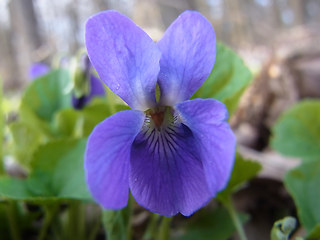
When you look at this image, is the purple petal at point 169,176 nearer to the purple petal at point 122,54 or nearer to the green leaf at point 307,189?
the purple petal at point 122,54

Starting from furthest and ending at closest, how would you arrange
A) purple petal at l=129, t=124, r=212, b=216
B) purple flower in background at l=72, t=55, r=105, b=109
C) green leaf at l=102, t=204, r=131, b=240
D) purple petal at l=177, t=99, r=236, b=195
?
purple flower in background at l=72, t=55, r=105, b=109 < green leaf at l=102, t=204, r=131, b=240 < purple petal at l=129, t=124, r=212, b=216 < purple petal at l=177, t=99, r=236, b=195

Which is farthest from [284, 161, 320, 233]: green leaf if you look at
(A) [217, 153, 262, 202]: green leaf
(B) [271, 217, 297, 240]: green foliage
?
(B) [271, 217, 297, 240]: green foliage

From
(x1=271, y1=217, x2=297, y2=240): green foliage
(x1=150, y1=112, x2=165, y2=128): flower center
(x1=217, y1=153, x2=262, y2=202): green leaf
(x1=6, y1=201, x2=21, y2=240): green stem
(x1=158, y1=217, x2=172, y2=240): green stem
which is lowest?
(x1=6, y1=201, x2=21, y2=240): green stem

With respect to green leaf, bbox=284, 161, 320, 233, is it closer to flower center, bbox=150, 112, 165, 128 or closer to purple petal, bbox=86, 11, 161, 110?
flower center, bbox=150, 112, 165, 128

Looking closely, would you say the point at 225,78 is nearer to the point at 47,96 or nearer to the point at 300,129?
the point at 300,129

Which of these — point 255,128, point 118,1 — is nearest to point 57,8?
point 118,1

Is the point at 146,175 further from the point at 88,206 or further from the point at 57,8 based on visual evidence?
the point at 57,8
